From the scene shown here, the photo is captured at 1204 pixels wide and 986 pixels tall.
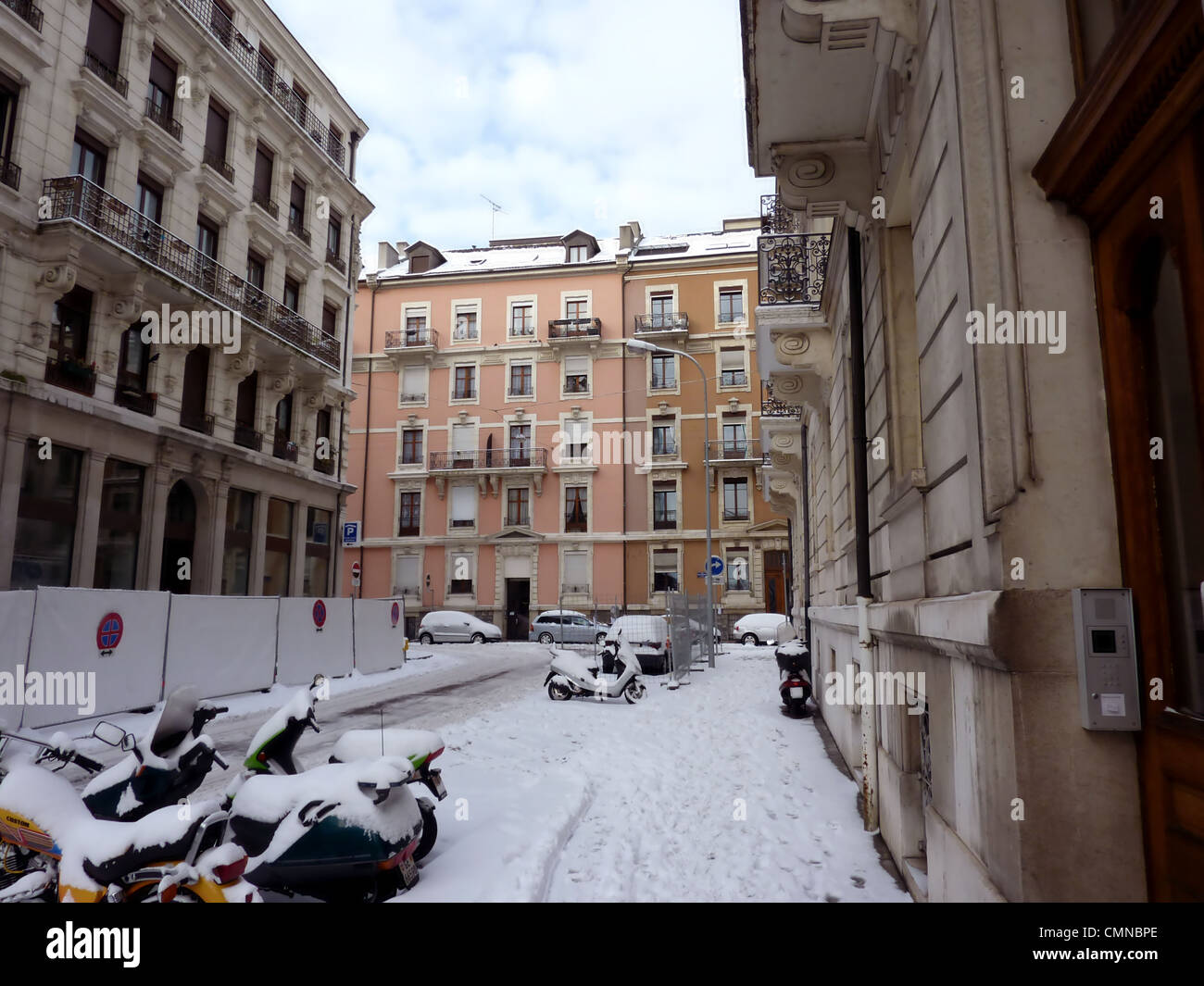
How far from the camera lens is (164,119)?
19.6m

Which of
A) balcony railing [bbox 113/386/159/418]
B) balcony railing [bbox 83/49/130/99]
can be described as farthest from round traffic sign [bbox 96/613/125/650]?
balcony railing [bbox 83/49/130/99]

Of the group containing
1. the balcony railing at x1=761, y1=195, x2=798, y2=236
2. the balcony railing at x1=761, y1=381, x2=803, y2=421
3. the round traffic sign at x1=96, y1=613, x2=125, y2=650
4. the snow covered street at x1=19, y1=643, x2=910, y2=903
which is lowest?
the snow covered street at x1=19, y1=643, x2=910, y2=903

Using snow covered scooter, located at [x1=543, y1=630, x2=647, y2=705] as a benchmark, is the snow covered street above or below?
below

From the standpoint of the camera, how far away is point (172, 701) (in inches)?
Result: 180

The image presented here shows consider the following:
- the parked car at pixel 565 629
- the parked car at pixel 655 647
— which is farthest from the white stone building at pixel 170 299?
the parked car at pixel 655 647

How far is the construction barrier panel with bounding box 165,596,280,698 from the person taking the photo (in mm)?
12883

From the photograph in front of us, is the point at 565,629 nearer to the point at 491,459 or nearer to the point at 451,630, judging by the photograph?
the point at 451,630

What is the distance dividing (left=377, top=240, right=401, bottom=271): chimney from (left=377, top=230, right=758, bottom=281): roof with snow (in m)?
0.53

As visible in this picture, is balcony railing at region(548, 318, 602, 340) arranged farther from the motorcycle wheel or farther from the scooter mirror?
the motorcycle wheel

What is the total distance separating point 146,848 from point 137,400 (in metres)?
17.5

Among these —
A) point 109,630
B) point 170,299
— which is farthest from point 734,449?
point 109,630

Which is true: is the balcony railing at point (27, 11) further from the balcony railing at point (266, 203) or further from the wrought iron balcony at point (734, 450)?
the wrought iron balcony at point (734, 450)

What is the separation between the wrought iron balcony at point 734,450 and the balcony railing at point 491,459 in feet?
27.4
